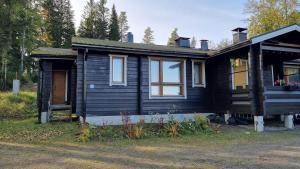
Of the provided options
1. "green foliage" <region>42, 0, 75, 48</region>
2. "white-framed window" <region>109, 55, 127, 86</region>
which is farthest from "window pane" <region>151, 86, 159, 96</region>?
"green foliage" <region>42, 0, 75, 48</region>

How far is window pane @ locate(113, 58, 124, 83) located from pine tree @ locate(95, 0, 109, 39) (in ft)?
109

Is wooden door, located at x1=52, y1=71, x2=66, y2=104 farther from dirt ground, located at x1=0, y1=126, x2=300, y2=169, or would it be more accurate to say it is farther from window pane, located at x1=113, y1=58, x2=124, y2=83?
dirt ground, located at x1=0, y1=126, x2=300, y2=169

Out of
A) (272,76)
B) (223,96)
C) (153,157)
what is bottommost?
(153,157)

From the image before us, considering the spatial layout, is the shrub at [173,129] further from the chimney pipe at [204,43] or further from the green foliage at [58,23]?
the green foliage at [58,23]

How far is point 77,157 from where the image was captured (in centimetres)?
632

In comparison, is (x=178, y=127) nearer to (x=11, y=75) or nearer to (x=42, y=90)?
(x=42, y=90)

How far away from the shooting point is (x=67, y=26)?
137ft

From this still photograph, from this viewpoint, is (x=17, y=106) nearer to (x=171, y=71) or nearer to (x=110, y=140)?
(x=171, y=71)

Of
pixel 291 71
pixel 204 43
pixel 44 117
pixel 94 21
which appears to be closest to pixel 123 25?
pixel 94 21

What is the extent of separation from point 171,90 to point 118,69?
9.17ft

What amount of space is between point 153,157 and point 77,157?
71.0 inches

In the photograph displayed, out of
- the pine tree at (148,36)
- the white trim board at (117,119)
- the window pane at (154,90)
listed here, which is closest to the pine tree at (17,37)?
the white trim board at (117,119)

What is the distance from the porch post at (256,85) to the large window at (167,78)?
326cm

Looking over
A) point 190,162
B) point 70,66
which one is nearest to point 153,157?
point 190,162
